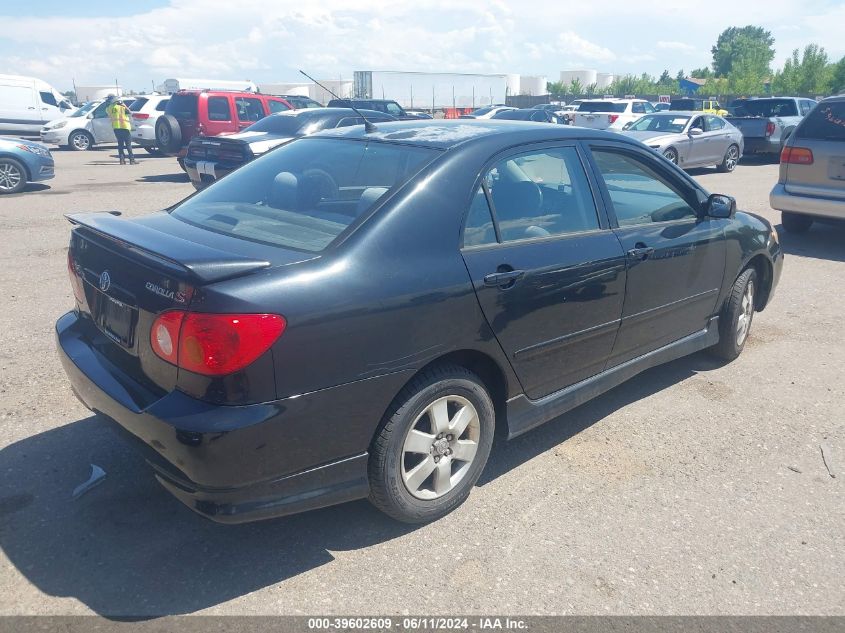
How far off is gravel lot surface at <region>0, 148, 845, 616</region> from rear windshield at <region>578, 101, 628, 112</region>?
20213mm

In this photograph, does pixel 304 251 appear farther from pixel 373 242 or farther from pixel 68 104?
pixel 68 104

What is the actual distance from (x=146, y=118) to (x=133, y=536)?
67.5ft

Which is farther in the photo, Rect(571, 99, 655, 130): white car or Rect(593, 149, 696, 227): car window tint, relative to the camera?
Rect(571, 99, 655, 130): white car

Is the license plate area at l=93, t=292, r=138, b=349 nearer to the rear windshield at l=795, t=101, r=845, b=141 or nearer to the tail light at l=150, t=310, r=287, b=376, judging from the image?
the tail light at l=150, t=310, r=287, b=376

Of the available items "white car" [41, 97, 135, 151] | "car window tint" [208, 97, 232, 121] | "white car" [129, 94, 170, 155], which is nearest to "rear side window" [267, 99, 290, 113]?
"car window tint" [208, 97, 232, 121]

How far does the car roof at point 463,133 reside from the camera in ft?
11.7

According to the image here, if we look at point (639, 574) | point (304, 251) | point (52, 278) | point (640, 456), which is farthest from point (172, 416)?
point (52, 278)

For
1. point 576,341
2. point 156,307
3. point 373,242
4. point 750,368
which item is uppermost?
point 373,242

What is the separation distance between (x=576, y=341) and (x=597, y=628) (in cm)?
147

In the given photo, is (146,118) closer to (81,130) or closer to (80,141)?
(81,130)

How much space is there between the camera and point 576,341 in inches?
147

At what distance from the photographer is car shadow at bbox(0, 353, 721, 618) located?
111 inches

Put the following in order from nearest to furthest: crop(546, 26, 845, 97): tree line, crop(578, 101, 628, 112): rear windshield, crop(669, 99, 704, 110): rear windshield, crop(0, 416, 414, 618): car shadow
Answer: crop(0, 416, 414, 618): car shadow < crop(578, 101, 628, 112): rear windshield < crop(669, 99, 704, 110): rear windshield < crop(546, 26, 845, 97): tree line

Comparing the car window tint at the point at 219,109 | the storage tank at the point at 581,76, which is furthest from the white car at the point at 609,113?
the storage tank at the point at 581,76
